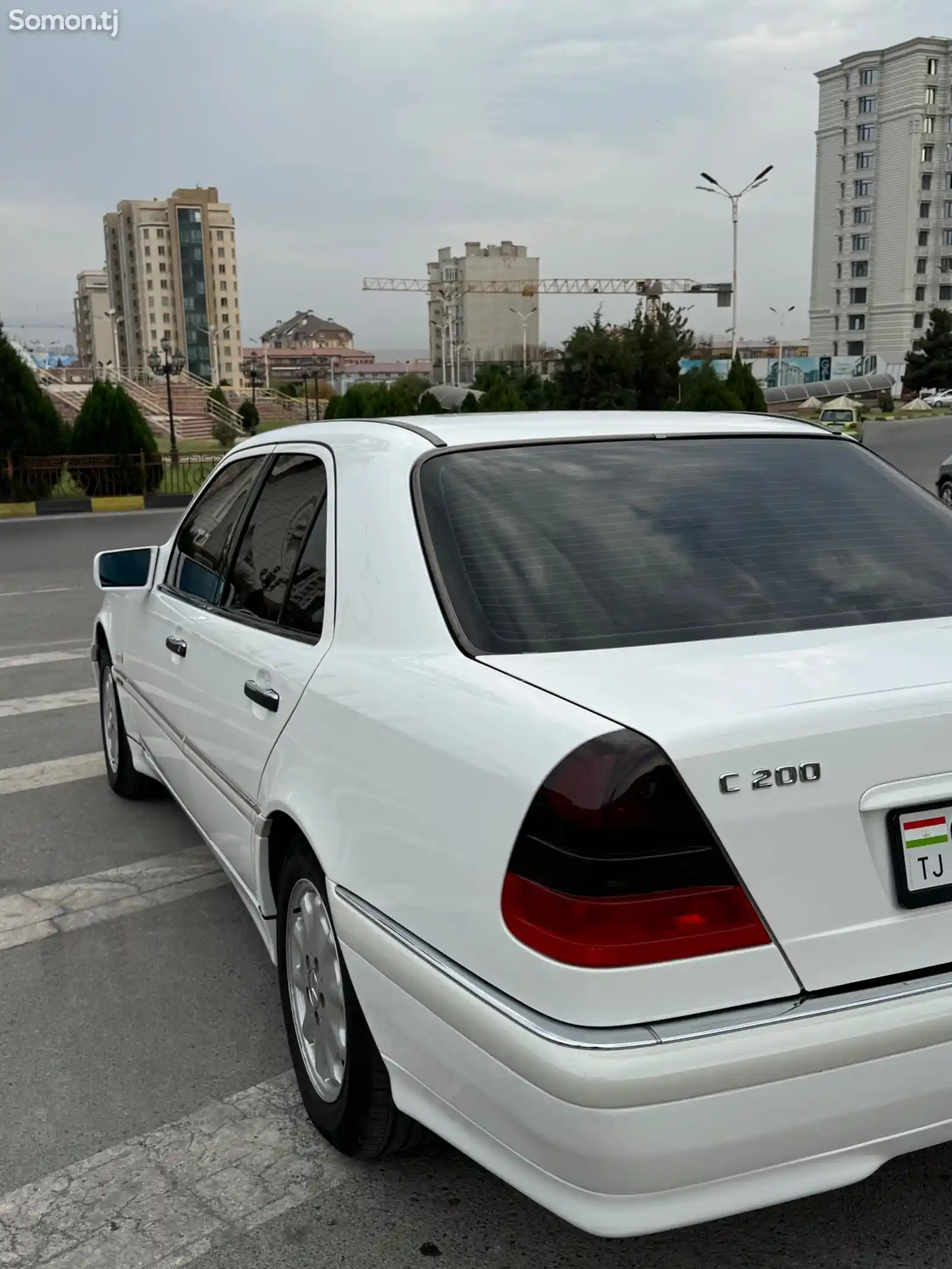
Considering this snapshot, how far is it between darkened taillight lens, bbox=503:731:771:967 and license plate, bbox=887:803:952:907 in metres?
0.26

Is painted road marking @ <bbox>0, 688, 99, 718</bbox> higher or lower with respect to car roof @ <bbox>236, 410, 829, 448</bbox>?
lower

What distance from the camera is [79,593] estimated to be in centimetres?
1205

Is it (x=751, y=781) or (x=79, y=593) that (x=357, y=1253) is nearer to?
(x=751, y=781)

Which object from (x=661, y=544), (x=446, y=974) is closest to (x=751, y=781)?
(x=446, y=974)

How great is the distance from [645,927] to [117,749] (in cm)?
392

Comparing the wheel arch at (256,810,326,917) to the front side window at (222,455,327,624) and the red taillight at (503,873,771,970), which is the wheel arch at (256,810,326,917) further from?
the red taillight at (503,873,771,970)

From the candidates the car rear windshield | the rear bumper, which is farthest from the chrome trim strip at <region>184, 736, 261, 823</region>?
the rear bumper

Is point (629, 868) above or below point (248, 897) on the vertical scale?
above

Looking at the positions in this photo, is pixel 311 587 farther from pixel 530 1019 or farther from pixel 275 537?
pixel 530 1019

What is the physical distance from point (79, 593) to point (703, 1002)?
11.1 meters

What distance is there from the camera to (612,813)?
6.12 ft

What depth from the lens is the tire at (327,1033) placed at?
250 centimetres

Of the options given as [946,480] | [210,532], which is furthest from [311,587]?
[946,480]

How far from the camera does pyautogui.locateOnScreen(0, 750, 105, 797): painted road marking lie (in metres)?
5.66
